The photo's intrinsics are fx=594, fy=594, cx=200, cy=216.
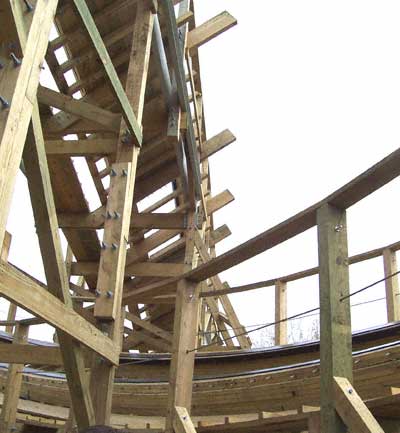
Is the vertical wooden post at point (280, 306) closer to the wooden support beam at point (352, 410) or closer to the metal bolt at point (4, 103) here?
the wooden support beam at point (352, 410)

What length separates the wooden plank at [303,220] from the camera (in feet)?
9.14

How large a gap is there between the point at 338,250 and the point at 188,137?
5757mm

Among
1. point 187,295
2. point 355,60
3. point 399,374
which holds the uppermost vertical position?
point 355,60

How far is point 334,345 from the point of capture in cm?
276

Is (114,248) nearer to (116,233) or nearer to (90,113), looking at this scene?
(116,233)

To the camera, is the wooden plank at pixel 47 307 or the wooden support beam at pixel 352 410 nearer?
the wooden support beam at pixel 352 410

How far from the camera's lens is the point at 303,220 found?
10.6 feet

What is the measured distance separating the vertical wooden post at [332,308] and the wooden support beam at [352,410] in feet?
0.12

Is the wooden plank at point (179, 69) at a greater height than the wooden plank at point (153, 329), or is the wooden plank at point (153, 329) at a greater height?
the wooden plank at point (179, 69)

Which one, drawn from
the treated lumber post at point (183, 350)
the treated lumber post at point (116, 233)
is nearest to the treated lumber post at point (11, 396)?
the treated lumber post at point (116, 233)

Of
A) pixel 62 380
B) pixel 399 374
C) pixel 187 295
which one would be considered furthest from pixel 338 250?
pixel 62 380

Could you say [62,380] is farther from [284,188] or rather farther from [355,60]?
[284,188]

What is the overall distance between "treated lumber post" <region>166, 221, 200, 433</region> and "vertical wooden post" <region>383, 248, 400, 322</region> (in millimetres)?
3556

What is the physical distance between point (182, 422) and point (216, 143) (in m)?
7.83
